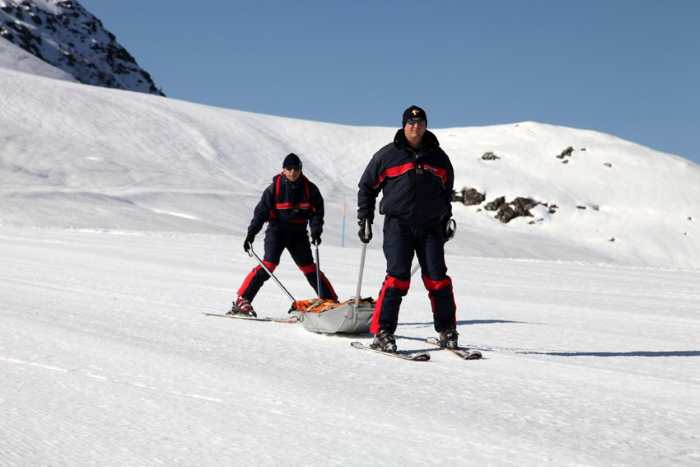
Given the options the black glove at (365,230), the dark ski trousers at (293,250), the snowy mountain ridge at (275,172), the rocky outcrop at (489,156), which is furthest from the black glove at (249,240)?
the rocky outcrop at (489,156)

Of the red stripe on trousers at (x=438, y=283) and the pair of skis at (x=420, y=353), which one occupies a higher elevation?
the red stripe on trousers at (x=438, y=283)

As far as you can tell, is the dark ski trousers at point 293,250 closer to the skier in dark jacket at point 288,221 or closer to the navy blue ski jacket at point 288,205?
the skier in dark jacket at point 288,221

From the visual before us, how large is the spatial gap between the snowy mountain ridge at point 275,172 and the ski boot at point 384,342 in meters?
24.0

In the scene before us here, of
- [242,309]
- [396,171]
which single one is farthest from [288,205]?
[396,171]

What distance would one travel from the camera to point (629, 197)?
62.8 metres

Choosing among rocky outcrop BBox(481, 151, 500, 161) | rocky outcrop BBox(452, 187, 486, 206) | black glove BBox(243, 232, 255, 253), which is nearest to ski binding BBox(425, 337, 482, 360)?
black glove BBox(243, 232, 255, 253)

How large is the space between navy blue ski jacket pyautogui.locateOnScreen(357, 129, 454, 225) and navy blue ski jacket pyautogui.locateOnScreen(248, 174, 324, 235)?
200 centimetres

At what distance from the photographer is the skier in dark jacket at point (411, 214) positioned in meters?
5.75

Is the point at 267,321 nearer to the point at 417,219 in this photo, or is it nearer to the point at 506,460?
the point at 417,219

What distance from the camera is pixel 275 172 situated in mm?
53375

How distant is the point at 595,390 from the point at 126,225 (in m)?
26.4

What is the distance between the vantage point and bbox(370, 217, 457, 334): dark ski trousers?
584cm

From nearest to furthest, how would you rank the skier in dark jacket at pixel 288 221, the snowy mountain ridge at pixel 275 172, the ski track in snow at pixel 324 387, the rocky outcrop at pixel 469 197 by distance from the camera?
the ski track in snow at pixel 324 387, the skier in dark jacket at pixel 288 221, the snowy mountain ridge at pixel 275 172, the rocky outcrop at pixel 469 197

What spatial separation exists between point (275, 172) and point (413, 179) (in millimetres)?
48064
